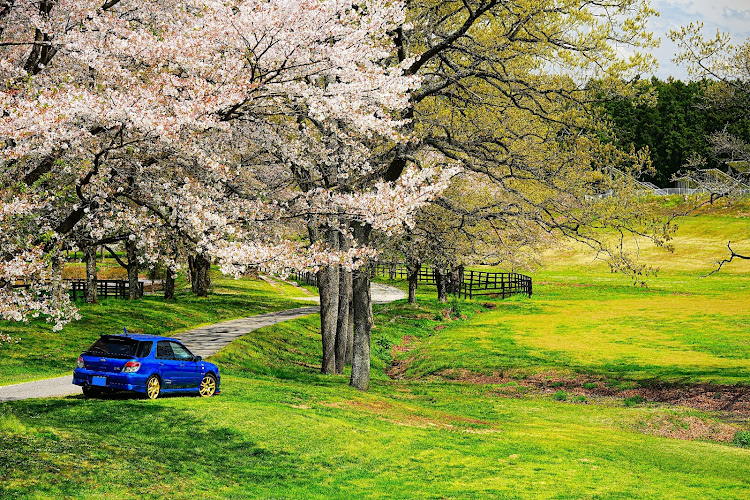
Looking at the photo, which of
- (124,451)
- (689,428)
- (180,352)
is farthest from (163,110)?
(689,428)

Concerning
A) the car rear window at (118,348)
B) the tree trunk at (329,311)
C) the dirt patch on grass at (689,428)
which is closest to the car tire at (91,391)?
the car rear window at (118,348)

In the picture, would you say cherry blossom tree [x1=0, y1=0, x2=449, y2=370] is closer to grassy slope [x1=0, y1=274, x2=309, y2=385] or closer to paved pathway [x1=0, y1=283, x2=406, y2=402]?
paved pathway [x1=0, y1=283, x2=406, y2=402]

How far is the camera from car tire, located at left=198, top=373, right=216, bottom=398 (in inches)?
692

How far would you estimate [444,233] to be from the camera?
23.3 meters

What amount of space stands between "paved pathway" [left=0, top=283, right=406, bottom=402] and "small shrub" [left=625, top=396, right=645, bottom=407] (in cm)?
1578

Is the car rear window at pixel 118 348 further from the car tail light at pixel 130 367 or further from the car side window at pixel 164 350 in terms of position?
the car side window at pixel 164 350

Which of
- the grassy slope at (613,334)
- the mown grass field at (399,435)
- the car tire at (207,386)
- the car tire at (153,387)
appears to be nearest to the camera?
the mown grass field at (399,435)

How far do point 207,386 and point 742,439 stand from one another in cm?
1457

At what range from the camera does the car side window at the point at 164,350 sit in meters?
16.1

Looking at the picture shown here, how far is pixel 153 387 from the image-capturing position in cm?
1602

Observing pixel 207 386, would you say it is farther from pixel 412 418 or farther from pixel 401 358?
pixel 401 358

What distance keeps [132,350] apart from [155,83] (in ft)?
20.8

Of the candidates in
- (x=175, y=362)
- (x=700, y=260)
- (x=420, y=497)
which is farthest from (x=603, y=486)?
(x=700, y=260)

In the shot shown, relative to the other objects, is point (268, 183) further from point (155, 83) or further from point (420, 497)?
point (420, 497)
